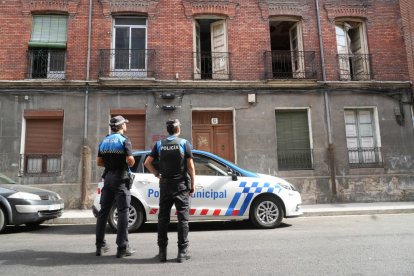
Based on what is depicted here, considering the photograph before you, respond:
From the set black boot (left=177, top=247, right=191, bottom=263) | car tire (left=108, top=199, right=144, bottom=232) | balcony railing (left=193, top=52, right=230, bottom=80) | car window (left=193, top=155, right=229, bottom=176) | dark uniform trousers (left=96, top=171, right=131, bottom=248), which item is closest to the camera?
black boot (left=177, top=247, right=191, bottom=263)

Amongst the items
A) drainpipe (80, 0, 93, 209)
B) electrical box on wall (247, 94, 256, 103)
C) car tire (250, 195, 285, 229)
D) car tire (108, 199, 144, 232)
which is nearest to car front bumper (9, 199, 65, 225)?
car tire (108, 199, 144, 232)

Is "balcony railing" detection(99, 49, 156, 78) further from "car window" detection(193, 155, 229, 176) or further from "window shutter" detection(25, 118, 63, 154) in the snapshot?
"car window" detection(193, 155, 229, 176)

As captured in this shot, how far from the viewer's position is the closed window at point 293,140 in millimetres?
12391

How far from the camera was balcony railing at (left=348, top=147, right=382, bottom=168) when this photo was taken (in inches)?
494

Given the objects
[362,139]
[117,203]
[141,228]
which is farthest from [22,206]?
[362,139]

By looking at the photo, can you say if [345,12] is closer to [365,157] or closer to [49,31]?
[365,157]

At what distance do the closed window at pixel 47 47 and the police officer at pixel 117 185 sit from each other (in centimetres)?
886

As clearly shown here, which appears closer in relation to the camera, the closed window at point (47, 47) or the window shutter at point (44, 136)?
the window shutter at point (44, 136)

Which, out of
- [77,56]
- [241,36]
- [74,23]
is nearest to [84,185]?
[77,56]

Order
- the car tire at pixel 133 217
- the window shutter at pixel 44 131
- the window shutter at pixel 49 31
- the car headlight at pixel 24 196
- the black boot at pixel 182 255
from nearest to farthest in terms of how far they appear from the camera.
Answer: the black boot at pixel 182 255, the car tire at pixel 133 217, the car headlight at pixel 24 196, the window shutter at pixel 44 131, the window shutter at pixel 49 31

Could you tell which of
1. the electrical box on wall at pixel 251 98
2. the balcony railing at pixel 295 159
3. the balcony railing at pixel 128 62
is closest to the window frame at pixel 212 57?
the electrical box on wall at pixel 251 98

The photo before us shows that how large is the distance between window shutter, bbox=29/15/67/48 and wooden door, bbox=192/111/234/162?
580 centimetres

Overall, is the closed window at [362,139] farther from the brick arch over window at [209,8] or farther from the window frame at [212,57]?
the brick arch over window at [209,8]

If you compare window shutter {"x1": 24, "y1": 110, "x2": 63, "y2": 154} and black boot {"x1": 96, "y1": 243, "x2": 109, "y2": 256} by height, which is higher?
window shutter {"x1": 24, "y1": 110, "x2": 63, "y2": 154}
